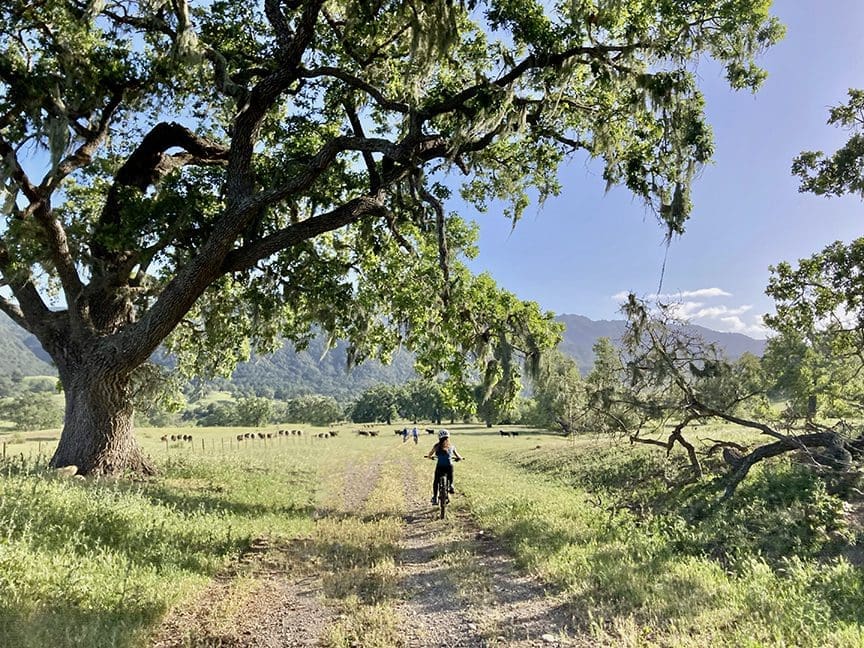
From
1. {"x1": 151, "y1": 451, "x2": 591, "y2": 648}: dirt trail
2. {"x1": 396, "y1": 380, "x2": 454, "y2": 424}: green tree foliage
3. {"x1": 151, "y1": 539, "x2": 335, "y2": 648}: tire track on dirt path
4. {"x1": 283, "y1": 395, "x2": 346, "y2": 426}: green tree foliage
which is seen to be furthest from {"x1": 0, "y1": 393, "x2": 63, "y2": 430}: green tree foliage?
{"x1": 151, "y1": 451, "x2": 591, "y2": 648}: dirt trail

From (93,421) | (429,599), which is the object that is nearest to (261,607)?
(429,599)

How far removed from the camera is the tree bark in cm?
1216

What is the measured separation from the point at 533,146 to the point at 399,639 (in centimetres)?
1214

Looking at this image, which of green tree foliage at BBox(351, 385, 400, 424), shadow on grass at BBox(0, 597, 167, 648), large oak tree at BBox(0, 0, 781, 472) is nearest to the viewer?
shadow on grass at BBox(0, 597, 167, 648)

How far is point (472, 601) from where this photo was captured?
601cm

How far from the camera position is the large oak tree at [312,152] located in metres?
9.71

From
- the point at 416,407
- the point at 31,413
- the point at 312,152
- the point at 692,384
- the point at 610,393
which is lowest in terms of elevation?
the point at 31,413

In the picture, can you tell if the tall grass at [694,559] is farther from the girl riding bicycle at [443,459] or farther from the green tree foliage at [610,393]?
the green tree foliage at [610,393]

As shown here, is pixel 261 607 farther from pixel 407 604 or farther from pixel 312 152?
pixel 312 152

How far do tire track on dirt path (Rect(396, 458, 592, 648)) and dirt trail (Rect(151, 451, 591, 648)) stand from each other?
11 mm

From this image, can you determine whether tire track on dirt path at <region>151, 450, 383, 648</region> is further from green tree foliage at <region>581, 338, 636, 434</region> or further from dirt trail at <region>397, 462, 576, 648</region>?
green tree foliage at <region>581, 338, 636, 434</region>

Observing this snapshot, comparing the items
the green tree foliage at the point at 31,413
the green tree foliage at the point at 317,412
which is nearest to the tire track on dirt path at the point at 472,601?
the green tree foliage at the point at 317,412

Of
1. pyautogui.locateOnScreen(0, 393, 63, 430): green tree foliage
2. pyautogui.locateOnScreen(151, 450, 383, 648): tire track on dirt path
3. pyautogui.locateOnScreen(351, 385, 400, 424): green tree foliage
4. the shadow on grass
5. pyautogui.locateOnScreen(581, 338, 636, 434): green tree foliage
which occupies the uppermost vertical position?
pyautogui.locateOnScreen(581, 338, 636, 434): green tree foliage

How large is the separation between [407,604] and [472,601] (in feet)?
2.54
